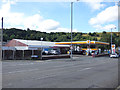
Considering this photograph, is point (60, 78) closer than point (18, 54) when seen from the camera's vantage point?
Yes

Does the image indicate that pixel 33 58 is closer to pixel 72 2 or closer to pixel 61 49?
pixel 72 2

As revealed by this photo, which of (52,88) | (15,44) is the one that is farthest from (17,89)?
(15,44)

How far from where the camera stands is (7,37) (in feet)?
299

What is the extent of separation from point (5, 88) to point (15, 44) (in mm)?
57963

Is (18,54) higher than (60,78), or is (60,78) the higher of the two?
(18,54)

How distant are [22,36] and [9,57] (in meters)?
69.7

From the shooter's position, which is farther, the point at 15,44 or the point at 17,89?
the point at 15,44

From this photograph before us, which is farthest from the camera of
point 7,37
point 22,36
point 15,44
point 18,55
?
point 22,36

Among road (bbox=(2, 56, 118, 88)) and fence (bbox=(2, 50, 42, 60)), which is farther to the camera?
fence (bbox=(2, 50, 42, 60))

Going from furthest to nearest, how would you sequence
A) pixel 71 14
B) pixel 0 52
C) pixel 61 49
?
pixel 61 49
pixel 71 14
pixel 0 52

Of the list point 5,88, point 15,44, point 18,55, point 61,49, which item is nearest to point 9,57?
point 18,55

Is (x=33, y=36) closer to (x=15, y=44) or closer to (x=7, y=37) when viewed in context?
(x=7, y=37)

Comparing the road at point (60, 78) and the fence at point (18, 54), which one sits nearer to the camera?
the road at point (60, 78)

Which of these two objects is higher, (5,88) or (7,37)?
(7,37)
